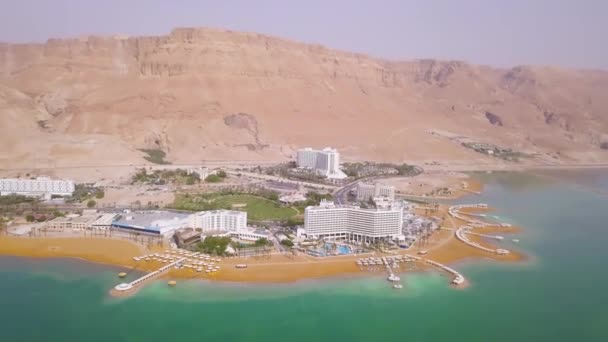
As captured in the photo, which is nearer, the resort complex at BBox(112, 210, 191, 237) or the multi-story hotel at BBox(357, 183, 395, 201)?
the resort complex at BBox(112, 210, 191, 237)

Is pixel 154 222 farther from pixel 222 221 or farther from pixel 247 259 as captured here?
pixel 247 259

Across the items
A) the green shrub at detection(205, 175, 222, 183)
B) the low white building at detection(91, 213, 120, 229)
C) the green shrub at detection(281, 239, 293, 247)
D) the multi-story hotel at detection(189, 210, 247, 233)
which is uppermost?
the green shrub at detection(205, 175, 222, 183)

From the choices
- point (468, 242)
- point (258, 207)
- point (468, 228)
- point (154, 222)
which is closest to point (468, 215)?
point (468, 228)

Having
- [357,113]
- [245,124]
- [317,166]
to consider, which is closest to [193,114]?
[245,124]

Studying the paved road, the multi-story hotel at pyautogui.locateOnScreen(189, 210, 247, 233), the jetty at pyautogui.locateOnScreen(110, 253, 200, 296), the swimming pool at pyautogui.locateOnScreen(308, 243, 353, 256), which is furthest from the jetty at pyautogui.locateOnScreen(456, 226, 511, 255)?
the jetty at pyautogui.locateOnScreen(110, 253, 200, 296)

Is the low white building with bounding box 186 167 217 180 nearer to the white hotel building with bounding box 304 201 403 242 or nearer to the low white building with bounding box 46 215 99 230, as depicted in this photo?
the low white building with bounding box 46 215 99 230

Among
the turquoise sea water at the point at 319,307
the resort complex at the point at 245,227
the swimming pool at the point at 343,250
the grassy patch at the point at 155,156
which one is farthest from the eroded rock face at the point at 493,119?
the swimming pool at the point at 343,250

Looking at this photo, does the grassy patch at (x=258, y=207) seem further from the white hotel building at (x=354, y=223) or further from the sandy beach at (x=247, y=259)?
the sandy beach at (x=247, y=259)
